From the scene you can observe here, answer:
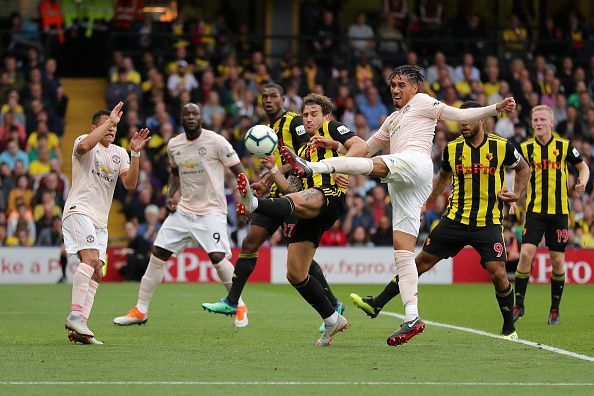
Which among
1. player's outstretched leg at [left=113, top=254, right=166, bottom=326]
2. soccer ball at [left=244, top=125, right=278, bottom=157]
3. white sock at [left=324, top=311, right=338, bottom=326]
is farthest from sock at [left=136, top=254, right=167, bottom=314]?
soccer ball at [left=244, top=125, right=278, bottom=157]

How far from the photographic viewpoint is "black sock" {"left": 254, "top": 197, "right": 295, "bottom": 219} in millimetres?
10727

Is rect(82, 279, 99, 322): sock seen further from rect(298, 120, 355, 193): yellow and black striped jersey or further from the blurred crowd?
the blurred crowd

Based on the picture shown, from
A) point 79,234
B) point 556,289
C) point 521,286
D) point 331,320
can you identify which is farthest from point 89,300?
point 556,289

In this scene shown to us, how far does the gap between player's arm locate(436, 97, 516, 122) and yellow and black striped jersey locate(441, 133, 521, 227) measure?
165 cm

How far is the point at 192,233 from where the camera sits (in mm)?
14148

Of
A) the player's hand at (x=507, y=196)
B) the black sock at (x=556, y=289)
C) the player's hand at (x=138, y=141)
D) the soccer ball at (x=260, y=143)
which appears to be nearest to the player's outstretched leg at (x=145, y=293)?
the player's hand at (x=138, y=141)

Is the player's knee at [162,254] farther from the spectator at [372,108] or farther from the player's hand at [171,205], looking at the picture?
the spectator at [372,108]

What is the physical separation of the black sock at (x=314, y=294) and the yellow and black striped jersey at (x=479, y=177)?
1.86m

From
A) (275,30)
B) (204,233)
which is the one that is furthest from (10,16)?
(204,233)

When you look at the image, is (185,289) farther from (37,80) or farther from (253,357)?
(253,357)

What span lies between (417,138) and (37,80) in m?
16.5

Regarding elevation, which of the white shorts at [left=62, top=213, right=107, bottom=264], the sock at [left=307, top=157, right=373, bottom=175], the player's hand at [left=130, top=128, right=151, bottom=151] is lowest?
the white shorts at [left=62, top=213, right=107, bottom=264]

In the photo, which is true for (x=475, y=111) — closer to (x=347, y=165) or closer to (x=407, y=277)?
(x=347, y=165)

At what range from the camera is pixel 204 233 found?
14180 mm
